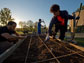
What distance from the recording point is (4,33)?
2.27 m

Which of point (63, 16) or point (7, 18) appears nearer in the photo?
point (63, 16)

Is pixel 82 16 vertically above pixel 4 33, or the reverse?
pixel 82 16

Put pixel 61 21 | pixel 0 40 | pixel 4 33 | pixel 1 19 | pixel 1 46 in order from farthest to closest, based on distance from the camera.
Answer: pixel 1 19
pixel 61 21
pixel 1 46
pixel 0 40
pixel 4 33

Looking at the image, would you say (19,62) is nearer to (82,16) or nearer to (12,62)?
(12,62)

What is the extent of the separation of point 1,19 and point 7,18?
1.88 m

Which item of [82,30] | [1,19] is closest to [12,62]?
[82,30]

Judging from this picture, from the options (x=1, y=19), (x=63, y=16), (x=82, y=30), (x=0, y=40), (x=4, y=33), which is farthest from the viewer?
(x=1, y=19)

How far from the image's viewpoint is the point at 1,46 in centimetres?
274

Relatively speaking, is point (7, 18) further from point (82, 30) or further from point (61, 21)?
point (61, 21)

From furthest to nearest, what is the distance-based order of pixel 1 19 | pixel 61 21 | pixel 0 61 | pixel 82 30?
pixel 1 19
pixel 82 30
pixel 61 21
pixel 0 61

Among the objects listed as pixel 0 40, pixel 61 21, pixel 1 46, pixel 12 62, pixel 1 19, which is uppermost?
pixel 1 19

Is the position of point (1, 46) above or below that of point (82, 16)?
below

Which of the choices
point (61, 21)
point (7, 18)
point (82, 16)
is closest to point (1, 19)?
point (7, 18)

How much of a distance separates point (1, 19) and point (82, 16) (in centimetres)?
2471
